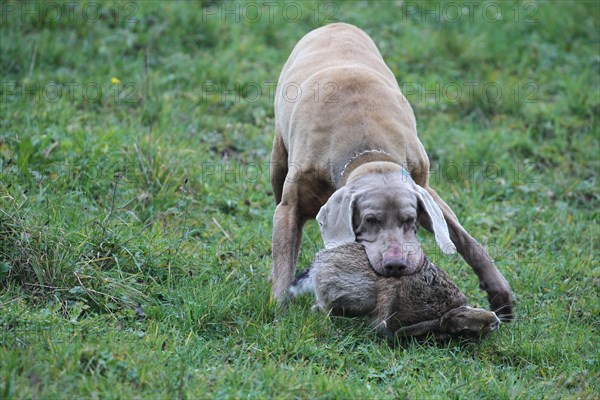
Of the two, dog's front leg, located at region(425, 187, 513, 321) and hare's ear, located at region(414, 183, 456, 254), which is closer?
hare's ear, located at region(414, 183, 456, 254)

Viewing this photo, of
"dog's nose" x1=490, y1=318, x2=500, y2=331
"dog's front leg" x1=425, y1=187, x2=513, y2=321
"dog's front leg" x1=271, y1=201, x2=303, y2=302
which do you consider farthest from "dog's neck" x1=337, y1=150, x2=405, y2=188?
"dog's nose" x1=490, y1=318, x2=500, y2=331

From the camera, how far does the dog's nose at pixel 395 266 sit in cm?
436

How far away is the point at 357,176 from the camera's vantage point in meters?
4.81

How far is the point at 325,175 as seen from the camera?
17.0 ft

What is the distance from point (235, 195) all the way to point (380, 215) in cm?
210

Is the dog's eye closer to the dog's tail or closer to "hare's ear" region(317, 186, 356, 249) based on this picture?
"hare's ear" region(317, 186, 356, 249)

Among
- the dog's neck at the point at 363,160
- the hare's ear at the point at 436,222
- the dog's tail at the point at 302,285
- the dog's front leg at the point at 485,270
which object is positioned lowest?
the dog's front leg at the point at 485,270

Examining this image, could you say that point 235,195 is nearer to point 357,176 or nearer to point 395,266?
point 357,176

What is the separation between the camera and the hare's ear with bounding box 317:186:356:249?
4645 mm

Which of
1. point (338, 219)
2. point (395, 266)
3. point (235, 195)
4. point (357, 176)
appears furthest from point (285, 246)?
point (235, 195)

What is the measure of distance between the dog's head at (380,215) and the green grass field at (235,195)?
0.48 m

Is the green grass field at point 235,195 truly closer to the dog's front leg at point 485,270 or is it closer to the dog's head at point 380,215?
the dog's front leg at point 485,270

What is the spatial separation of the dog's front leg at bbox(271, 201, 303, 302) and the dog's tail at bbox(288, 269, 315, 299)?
91 mm

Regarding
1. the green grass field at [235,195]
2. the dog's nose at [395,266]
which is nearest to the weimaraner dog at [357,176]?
the dog's nose at [395,266]
